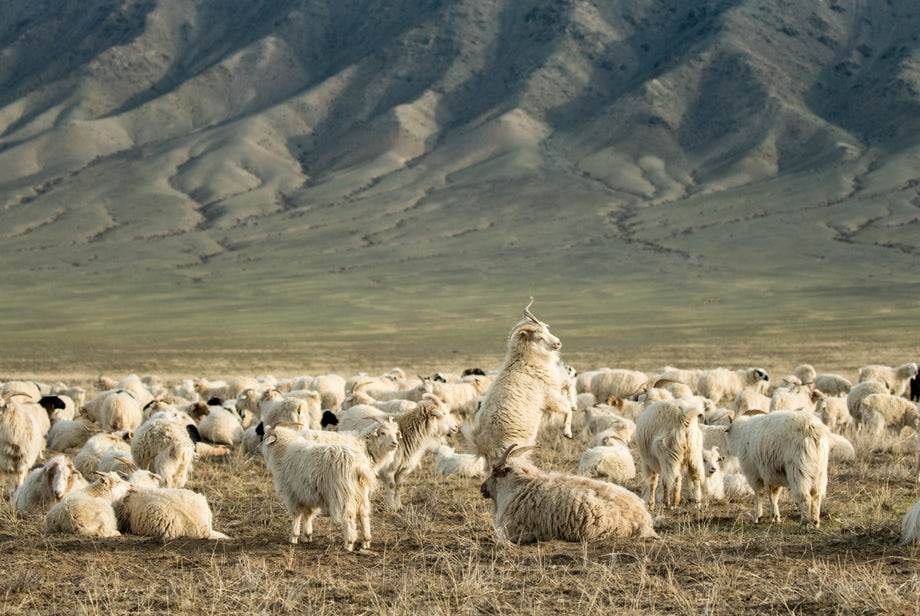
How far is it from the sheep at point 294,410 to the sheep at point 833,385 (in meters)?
11.6

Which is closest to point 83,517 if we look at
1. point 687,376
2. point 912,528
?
point 912,528

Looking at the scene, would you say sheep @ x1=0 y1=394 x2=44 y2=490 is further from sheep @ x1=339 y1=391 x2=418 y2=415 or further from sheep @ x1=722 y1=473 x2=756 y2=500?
sheep @ x1=722 y1=473 x2=756 y2=500

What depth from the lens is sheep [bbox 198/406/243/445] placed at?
1580 centimetres

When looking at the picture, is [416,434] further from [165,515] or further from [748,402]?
[748,402]

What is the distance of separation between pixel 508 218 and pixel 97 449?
126m

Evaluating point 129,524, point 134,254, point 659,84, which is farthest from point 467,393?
point 659,84

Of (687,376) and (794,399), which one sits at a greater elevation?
(687,376)

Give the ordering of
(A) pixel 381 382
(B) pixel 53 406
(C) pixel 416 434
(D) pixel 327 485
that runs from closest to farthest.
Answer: (D) pixel 327 485, (C) pixel 416 434, (B) pixel 53 406, (A) pixel 381 382

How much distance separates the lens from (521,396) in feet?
34.6

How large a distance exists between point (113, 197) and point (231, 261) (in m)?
52.8

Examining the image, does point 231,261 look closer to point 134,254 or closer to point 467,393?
point 134,254

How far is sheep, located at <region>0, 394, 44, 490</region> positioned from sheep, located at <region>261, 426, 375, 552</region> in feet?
15.3

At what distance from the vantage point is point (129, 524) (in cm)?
867

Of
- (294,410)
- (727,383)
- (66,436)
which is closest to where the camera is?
(66,436)
